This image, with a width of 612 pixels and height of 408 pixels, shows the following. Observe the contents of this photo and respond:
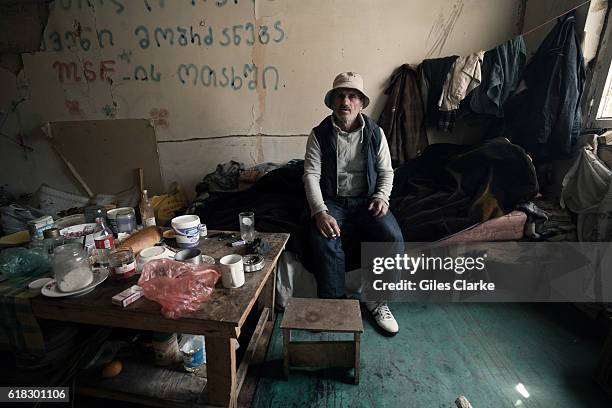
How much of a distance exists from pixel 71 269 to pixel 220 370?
1.96 feet

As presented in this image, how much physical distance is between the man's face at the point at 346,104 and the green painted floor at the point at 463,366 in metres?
1.19

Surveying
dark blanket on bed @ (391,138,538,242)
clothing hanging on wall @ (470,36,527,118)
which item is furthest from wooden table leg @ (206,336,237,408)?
clothing hanging on wall @ (470,36,527,118)

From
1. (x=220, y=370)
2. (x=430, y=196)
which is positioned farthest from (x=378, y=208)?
(x=220, y=370)

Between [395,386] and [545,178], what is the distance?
1752 mm

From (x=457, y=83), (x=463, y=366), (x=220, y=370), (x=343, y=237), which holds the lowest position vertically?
(x=463, y=366)

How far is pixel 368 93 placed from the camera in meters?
2.57

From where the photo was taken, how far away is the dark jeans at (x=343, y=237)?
64.3 inches

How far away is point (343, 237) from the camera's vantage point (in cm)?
177

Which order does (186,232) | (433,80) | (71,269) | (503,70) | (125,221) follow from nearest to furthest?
(71,269), (186,232), (125,221), (503,70), (433,80)

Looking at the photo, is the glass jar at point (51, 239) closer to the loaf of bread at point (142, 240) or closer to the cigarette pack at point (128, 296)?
the loaf of bread at point (142, 240)

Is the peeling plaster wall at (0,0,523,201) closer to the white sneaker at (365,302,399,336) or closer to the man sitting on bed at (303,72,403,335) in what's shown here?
the man sitting on bed at (303,72,403,335)

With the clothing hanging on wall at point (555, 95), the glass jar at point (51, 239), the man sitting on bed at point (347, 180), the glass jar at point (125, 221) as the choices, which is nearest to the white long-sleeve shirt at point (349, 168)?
the man sitting on bed at point (347, 180)

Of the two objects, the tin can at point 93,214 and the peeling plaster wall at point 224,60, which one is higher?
the peeling plaster wall at point 224,60

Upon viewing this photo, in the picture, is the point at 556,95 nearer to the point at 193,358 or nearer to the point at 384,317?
the point at 384,317
